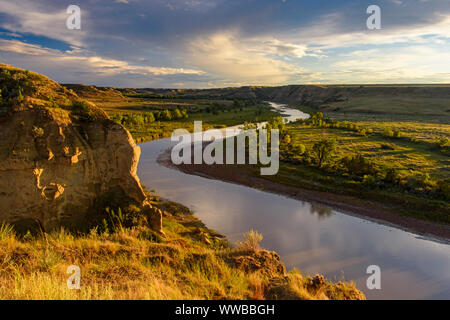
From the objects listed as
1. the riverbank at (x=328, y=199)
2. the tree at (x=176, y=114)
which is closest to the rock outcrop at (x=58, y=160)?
the riverbank at (x=328, y=199)

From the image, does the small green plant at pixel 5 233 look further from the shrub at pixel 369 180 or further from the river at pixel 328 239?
the shrub at pixel 369 180

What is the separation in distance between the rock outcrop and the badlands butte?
4cm

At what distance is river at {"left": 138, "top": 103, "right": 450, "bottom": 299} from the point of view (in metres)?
14.1

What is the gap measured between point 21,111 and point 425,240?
26.3 meters

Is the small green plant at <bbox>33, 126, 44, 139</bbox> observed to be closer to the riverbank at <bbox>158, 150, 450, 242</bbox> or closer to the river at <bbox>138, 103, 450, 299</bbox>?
the river at <bbox>138, 103, 450, 299</bbox>

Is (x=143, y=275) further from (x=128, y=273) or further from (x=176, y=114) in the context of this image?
(x=176, y=114)

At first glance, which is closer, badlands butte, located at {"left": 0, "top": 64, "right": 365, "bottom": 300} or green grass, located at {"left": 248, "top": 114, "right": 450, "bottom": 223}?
badlands butte, located at {"left": 0, "top": 64, "right": 365, "bottom": 300}

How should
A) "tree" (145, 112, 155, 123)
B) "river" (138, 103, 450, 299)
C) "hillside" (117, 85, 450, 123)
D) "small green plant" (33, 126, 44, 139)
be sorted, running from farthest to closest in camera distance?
"hillside" (117, 85, 450, 123) < "tree" (145, 112, 155, 123) < "river" (138, 103, 450, 299) < "small green plant" (33, 126, 44, 139)

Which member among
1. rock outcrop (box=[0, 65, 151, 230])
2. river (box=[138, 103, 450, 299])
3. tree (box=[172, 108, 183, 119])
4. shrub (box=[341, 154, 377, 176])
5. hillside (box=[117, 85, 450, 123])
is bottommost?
Result: river (box=[138, 103, 450, 299])

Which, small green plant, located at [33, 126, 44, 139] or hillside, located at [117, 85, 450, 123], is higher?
hillside, located at [117, 85, 450, 123]

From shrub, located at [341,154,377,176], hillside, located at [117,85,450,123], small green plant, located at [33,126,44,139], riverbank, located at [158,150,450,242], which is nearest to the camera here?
small green plant, located at [33,126,44,139]

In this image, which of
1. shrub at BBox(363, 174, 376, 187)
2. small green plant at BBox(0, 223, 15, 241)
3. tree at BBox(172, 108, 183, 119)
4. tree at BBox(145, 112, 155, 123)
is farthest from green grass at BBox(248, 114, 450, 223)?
tree at BBox(172, 108, 183, 119)

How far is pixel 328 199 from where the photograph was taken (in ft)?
81.8

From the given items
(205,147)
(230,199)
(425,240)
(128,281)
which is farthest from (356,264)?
(205,147)
